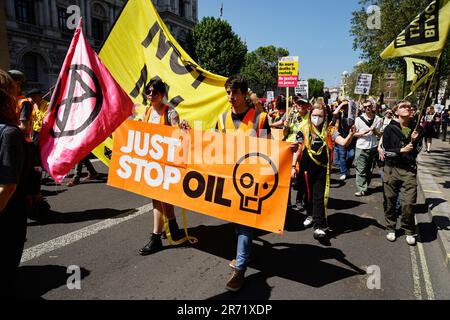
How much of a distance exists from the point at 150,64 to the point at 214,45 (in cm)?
4428

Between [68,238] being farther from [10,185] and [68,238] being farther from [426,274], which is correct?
[426,274]

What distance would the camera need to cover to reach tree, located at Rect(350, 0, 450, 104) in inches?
694

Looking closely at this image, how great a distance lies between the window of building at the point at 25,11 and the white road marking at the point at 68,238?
33.7 m

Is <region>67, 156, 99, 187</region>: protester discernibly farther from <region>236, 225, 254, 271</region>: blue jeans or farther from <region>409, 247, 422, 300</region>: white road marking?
<region>409, 247, 422, 300</region>: white road marking

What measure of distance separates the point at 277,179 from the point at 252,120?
2.27 feet

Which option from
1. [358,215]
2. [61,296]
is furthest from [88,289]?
[358,215]

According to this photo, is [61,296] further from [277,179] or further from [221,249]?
[277,179]

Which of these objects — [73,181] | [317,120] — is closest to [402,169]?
[317,120]

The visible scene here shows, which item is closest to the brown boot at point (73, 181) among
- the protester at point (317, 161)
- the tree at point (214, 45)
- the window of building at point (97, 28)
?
the protester at point (317, 161)

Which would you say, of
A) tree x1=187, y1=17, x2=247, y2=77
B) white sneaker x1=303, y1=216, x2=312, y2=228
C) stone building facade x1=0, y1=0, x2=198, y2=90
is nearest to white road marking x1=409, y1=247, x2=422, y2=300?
white sneaker x1=303, y1=216, x2=312, y2=228

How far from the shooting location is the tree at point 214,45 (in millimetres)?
46219

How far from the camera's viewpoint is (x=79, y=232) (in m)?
4.40

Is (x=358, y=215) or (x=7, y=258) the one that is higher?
(x=7, y=258)
